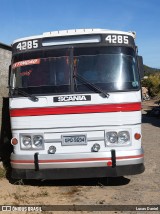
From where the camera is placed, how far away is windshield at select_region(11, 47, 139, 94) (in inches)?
269

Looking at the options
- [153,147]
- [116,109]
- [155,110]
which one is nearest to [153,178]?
[116,109]

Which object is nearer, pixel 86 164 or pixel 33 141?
pixel 86 164

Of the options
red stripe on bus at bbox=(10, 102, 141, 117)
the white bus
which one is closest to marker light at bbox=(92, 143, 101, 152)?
the white bus

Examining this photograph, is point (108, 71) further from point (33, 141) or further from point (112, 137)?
point (33, 141)

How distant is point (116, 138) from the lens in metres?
6.72

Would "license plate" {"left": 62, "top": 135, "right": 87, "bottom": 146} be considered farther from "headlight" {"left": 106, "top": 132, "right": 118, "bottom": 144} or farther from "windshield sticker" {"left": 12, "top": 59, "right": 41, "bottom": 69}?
"windshield sticker" {"left": 12, "top": 59, "right": 41, "bottom": 69}

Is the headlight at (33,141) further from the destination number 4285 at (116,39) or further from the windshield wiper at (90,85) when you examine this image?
the destination number 4285 at (116,39)

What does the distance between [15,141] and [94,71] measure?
1962mm

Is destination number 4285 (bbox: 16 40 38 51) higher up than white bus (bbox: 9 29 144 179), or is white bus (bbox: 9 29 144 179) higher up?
destination number 4285 (bbox: 16 40 38 51)

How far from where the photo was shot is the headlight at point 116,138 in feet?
22.0

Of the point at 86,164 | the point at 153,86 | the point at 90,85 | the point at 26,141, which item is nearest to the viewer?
the point at 86,164

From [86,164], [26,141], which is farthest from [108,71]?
[26,141]

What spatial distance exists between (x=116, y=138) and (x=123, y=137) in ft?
0.42

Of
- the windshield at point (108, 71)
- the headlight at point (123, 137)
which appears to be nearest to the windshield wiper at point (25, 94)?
the windshield at point (108, 71)
